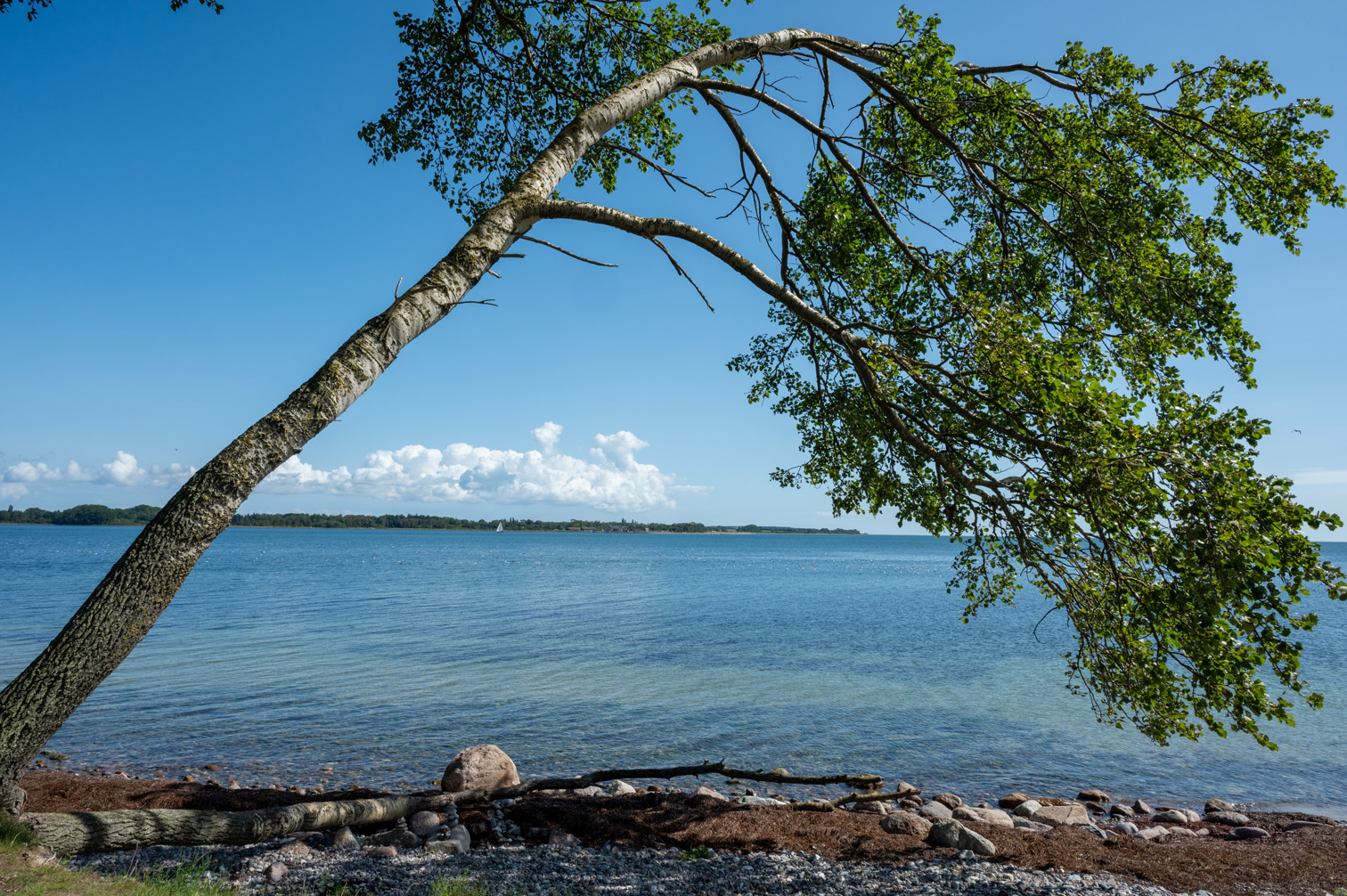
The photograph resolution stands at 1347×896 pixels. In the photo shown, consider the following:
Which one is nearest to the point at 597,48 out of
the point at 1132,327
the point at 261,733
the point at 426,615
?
the point at 1132,327

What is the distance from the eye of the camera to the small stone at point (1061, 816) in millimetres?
12047

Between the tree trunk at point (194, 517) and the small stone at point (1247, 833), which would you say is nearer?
the tree trunk at point (194, 517)

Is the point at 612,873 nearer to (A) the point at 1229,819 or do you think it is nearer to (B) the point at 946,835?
(B) the point at 946,835

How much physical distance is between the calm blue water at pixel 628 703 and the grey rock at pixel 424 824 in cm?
458

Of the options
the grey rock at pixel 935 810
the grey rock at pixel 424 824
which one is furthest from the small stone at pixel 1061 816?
the grey rock at pixel 424 824

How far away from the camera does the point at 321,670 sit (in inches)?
→ 900

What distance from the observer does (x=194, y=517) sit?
4.64 meters

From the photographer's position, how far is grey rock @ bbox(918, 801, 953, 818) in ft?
38.3

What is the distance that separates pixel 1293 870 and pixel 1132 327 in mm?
7666

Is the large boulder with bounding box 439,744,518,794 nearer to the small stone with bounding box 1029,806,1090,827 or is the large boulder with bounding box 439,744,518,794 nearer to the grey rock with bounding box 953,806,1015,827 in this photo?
the grey rock with bounding box 953,806,1015,827

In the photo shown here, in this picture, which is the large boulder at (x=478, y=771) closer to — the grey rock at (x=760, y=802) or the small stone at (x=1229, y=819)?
the grey rock at (x=760, y=802)

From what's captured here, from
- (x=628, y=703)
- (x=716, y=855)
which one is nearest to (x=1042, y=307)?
(x=716, y=855)

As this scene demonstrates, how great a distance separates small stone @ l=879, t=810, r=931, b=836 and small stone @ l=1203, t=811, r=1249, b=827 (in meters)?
6.45

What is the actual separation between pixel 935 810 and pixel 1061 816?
2323mm
